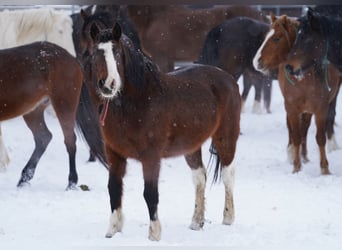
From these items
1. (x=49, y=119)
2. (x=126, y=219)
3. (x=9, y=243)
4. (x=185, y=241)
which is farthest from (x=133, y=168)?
(x=49, y=119)

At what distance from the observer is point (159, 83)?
4.21 metres

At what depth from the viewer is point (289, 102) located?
20.1ft

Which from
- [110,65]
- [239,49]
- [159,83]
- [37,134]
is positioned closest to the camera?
[110,65]

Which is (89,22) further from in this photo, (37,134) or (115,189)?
(115,189)

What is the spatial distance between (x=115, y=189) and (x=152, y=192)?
240 millimetres

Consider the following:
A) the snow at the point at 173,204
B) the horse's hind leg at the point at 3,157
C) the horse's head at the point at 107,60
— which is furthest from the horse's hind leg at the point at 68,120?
the horse's head at the point at 107,60

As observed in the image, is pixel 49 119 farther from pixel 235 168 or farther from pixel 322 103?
pixel 322 103

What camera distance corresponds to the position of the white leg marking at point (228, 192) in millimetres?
4574

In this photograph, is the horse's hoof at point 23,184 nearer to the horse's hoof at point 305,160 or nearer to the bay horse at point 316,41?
the bay horse at point 316,41

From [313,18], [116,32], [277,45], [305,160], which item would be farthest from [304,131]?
[116,32]

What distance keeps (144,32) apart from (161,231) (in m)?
3.10

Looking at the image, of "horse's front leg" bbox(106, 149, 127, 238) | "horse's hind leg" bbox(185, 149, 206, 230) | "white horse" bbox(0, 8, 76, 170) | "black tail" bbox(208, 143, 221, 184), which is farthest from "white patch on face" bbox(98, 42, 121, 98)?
"white horse" bbox(0, 8, 76, 170)

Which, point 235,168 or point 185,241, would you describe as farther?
point 235,168

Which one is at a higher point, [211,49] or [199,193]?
[211,49]
